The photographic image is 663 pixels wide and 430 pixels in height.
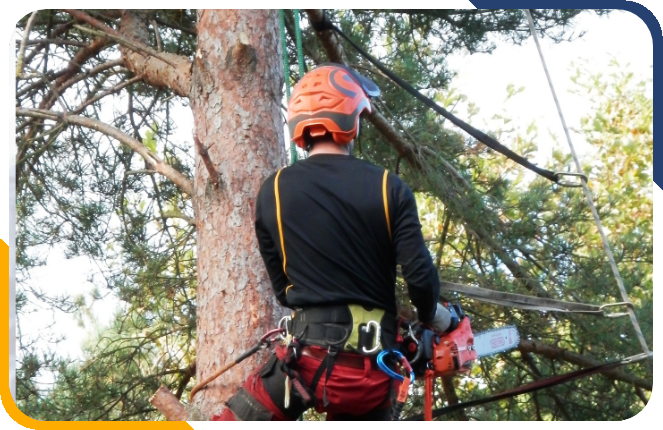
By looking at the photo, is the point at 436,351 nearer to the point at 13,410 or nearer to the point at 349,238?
the point at 349,238

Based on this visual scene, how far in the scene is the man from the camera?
87.7 inches

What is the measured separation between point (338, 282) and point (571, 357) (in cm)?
285

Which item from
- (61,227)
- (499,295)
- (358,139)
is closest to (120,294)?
(61,227)

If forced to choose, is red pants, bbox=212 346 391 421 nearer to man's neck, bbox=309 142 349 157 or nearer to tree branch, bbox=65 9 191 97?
man's neck, bbox=309 142 349 157

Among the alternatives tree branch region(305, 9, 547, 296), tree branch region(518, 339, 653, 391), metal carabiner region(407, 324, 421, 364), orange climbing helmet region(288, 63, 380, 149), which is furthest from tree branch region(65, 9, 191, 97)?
tree branch region(518, 339, 653, 391)

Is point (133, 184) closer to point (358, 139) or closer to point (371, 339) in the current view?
point (358, 139)

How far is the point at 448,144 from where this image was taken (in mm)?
4645

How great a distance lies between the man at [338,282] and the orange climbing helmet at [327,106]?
19mm

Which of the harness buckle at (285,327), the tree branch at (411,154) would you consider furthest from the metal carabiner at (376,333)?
the tree branch at (411,154)

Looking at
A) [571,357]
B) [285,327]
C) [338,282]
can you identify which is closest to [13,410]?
[285,327]

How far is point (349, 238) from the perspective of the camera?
224 centimetres

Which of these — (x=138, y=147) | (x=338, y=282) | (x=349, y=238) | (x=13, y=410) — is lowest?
(x=13, y=410)

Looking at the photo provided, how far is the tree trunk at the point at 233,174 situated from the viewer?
267cm

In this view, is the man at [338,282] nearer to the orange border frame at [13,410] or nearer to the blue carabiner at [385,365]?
the blue carabiner at [385,365]
